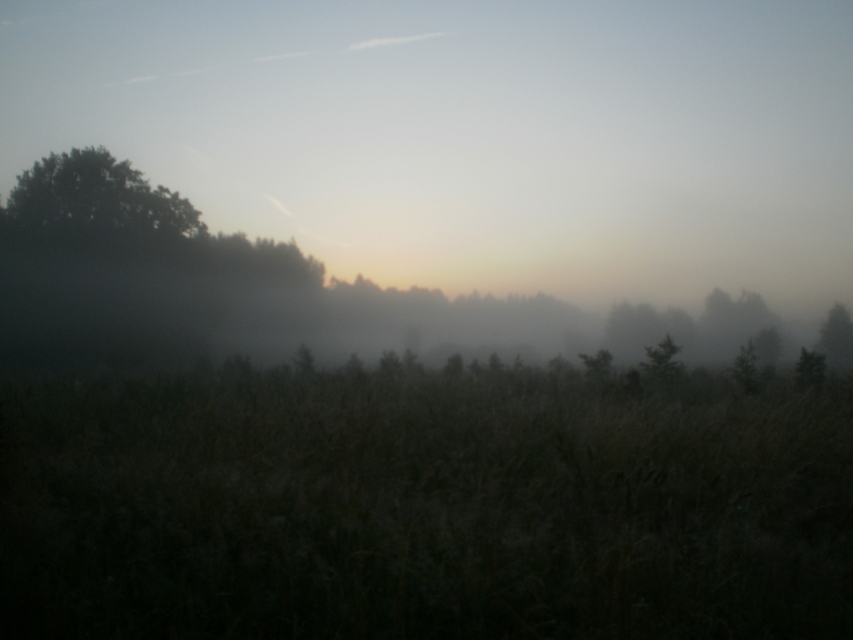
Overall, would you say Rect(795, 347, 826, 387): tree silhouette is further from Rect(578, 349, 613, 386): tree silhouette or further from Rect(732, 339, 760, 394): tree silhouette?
Rect(578, 349, 613, 386): tree silhouette

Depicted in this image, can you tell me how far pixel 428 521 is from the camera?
141 inches

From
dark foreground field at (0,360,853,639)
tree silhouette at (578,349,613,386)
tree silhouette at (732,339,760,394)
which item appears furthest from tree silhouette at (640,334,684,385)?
dark foreground field at (0,360,853,639)

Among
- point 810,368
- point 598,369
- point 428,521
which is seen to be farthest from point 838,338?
point 428,521

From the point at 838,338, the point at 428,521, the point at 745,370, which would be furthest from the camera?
the point at 838,338

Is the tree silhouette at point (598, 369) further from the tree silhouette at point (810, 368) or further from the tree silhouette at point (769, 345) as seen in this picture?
the tree silhouette at point (769, 345)

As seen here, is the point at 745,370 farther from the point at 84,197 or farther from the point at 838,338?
the point at 84,197

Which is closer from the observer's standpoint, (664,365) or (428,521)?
(428,521)

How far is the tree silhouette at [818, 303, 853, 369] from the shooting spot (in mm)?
14047

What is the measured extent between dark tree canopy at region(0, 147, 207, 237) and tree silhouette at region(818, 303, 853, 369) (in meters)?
26.5

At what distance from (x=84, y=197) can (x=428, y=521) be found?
78.3 ft

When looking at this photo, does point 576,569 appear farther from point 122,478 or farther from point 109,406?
point 109,406

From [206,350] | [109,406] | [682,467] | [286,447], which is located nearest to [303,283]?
[206,350]

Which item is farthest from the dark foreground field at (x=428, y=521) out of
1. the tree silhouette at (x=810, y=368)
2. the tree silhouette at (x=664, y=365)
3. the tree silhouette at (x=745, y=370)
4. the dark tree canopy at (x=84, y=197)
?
the dark tree canopy at (x=84, y=197)

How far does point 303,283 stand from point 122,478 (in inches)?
1040
